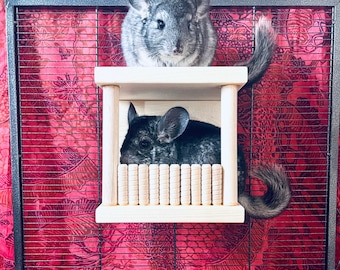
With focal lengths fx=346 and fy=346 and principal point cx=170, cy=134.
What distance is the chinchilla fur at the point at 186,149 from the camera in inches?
34.3

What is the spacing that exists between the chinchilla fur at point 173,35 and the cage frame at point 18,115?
0.42ft

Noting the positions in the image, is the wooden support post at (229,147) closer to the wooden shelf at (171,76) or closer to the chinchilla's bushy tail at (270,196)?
the wooden shelf at (171,76)

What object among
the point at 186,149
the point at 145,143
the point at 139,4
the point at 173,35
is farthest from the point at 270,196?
the point at 139,4

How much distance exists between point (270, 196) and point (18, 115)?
754 millimetres

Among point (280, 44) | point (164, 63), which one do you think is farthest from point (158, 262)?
point (280, 44)

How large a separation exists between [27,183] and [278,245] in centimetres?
79

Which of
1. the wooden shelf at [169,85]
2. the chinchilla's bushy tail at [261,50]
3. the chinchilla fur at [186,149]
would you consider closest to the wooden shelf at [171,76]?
the wooden shelf at [169,85]

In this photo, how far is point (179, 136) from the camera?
91 cm

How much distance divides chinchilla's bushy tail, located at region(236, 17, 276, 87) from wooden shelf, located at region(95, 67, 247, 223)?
207 millimetres

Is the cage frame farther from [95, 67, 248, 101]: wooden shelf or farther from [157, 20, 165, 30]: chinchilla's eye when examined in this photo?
[95, 67, 248, 101]: wooden shelf

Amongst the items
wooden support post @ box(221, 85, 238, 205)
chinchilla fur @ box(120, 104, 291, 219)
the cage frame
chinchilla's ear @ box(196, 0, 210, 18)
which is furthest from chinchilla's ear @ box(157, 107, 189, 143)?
the cage frame

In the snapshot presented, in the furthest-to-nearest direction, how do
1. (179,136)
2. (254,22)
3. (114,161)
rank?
(254,22) < (179,136) < (114,161)

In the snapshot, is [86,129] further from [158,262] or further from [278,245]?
[278,245]

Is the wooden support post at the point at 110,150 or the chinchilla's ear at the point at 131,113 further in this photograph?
the chinchilla's ear at the point at 131,113
